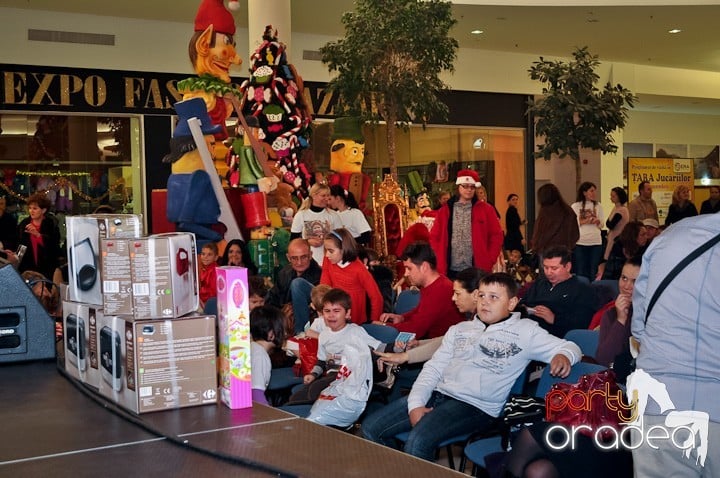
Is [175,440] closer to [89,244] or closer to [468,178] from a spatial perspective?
[89,244]

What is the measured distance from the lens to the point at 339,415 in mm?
4402

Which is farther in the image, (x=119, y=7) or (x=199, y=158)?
(x=119, y=7)

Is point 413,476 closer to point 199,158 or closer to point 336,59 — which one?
point 199,158

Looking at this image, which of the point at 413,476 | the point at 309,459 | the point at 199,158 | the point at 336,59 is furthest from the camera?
the point at 336,59

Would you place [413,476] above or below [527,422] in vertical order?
above

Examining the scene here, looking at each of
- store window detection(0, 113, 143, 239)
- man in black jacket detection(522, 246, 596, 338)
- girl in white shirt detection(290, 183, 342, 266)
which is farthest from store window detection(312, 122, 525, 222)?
man in black jacket detection(522, 246, 596, 338)

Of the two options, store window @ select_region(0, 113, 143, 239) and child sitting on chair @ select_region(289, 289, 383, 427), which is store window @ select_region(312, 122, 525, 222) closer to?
store window @ select_region(0, 113, 143, 239)

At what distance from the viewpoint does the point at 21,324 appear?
2.85m

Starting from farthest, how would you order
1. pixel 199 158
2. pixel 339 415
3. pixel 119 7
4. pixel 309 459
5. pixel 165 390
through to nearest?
1. pixel 119 7
2. pixel 199 158
3. pixel 339 415
4. pixel 165 390
5. pixel 309 459

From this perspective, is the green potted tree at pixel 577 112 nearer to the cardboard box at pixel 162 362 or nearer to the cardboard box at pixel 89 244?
the cardboard box at pixel 89 244

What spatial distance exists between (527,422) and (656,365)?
3.22ft

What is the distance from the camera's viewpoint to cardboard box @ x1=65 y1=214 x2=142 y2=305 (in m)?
2.63

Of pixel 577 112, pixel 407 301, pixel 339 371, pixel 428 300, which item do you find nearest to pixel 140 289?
pixel 339 371

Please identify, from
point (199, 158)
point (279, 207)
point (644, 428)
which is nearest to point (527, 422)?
point (644, 428)
